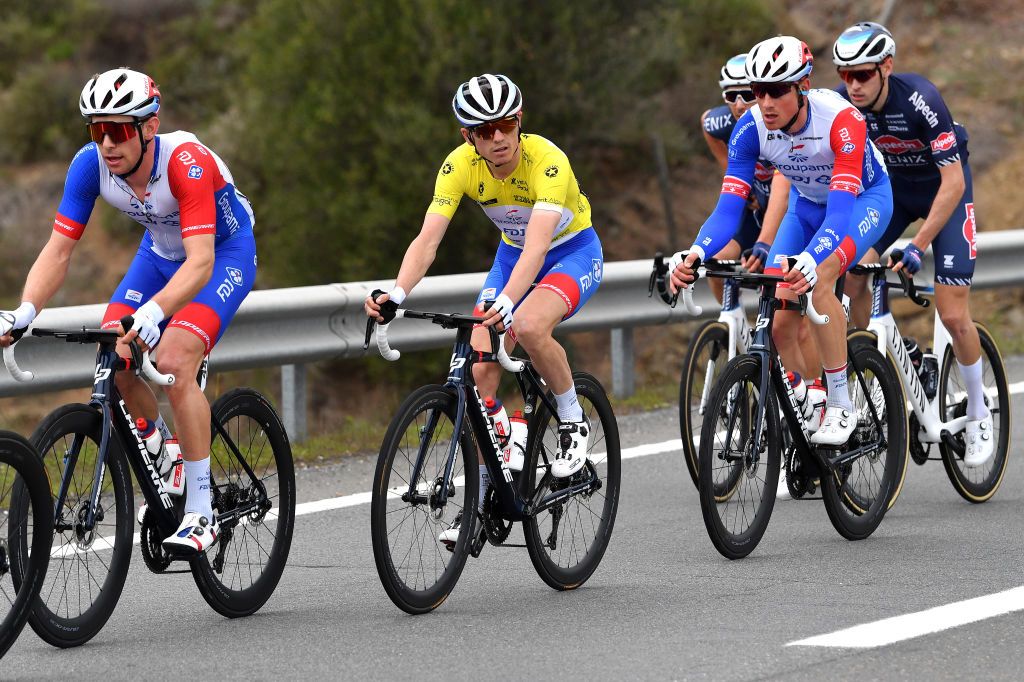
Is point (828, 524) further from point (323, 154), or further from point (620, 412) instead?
point (323, 154)

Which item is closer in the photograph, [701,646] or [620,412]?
[701,646]

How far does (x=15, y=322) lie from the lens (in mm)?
5871

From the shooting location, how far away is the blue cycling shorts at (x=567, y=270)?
6.97 meters

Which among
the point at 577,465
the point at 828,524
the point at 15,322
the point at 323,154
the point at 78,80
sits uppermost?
the point at 78,80

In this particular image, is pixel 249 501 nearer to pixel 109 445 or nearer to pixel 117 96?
pixel 109 445

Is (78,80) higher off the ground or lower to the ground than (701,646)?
higher

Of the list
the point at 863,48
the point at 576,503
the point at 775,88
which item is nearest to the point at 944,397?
the point at 863,48

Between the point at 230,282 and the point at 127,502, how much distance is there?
1.01m

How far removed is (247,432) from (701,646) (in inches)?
79.1

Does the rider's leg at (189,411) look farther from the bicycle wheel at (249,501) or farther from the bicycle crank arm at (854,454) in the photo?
the bicycle crank arm at (854,454)

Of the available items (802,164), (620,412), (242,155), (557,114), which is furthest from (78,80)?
(802,164)

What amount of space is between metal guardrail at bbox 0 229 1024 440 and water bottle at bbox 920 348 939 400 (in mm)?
2716

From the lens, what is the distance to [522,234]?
712cm

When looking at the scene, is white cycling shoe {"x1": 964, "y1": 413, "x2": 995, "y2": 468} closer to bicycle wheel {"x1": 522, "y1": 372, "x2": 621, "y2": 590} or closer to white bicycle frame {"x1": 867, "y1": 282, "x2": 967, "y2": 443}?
white bicycle frame {"x1": 867, "y1": 282, "x2": 967, "y2": 443}
